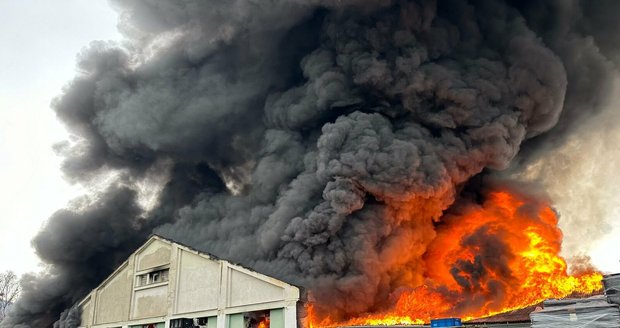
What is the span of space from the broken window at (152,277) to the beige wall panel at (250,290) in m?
6.23

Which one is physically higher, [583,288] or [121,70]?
[121,70]

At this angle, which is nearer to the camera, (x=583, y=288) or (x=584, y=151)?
(x=583, y=288)

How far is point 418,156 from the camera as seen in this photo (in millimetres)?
32625

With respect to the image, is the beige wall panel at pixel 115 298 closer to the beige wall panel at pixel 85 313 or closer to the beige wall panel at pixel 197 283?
the beige wall panel at pixel 85 313

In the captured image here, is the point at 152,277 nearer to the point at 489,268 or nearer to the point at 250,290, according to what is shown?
the point at 250,290

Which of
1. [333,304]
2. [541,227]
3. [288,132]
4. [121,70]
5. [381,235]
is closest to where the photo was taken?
[333,304]

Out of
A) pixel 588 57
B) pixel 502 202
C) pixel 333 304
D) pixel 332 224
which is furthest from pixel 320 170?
pixel 588 57

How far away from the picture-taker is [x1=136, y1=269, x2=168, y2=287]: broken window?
33.3 m

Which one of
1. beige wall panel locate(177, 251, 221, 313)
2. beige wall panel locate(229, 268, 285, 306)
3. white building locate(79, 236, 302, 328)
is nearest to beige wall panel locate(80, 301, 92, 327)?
white building locate(79, 236, 302, 328)

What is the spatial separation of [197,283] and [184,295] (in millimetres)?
1245

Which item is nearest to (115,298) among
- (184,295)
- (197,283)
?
(184,295)

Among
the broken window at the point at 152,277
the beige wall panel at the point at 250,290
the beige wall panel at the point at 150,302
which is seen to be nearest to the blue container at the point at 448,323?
the beige wall panel at the point at 250,290

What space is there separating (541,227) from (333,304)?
1566 centimetres

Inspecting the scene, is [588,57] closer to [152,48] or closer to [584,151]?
[584,151]
